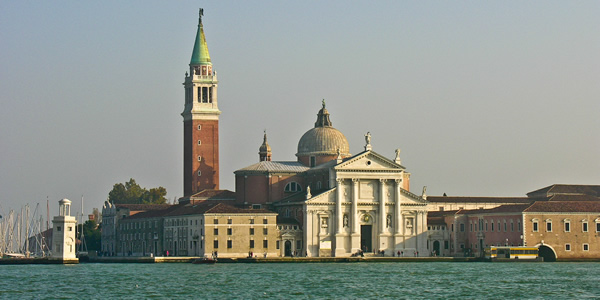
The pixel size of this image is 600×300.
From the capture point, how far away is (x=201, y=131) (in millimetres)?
112125

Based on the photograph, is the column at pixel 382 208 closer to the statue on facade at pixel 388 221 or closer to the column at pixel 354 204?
the statue on facade at pixel 388 221

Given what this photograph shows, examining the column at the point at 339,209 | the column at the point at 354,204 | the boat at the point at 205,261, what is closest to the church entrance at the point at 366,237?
the column at the point at 354,204

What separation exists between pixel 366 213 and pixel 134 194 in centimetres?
4780

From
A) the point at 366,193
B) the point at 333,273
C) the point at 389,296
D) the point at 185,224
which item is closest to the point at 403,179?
the point at 366,193

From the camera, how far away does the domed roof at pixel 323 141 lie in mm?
109375

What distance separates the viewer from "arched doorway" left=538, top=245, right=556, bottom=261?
309ft

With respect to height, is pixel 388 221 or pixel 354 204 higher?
pixel 354 204

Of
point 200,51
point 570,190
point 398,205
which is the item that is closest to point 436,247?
point 398,205

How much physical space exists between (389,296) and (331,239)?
3907cm

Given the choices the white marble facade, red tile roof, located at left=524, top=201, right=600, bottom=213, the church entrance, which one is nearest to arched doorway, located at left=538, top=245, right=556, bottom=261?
red tile roof, located at left=524, top=201, right=600, bottom=213

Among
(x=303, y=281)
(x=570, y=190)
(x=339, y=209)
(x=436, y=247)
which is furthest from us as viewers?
(x=570, y=190)

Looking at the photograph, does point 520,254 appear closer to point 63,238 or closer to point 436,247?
point 436,247

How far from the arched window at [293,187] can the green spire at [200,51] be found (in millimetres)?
14446

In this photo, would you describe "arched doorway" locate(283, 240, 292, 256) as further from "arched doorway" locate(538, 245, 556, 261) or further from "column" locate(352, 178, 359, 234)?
Answer: "arched doorway" locate(538, 245, 556, 261)
